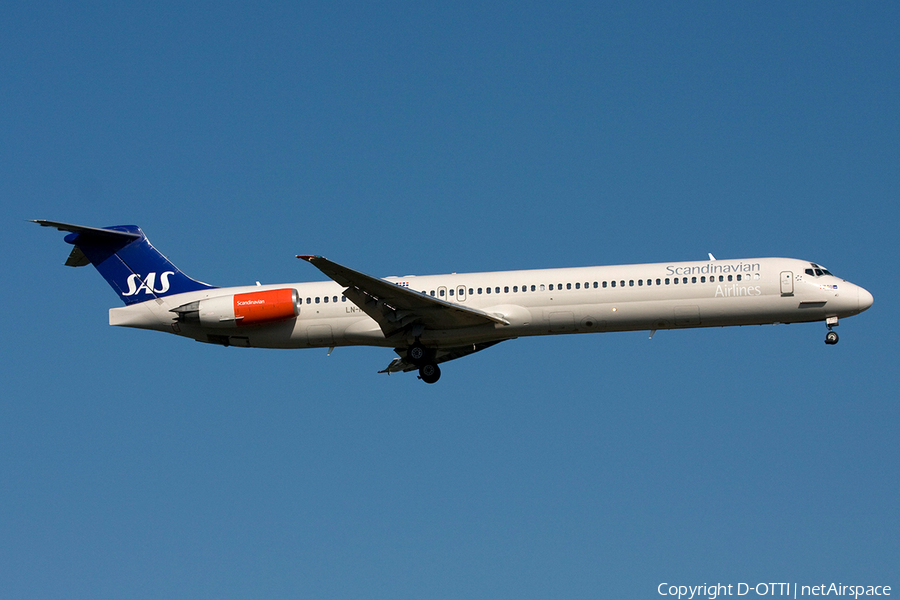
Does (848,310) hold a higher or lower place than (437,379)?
higher

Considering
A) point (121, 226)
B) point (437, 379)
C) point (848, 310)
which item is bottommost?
point (437, 379)

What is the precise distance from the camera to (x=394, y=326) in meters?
31.2

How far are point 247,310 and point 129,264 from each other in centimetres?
513

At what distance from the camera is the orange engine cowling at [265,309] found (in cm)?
3133

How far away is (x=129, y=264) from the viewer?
1313 inches

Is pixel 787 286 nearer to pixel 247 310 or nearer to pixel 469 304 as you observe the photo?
pixel 469 304

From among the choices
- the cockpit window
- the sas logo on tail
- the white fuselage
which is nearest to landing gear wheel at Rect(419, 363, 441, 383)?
the white fuselage

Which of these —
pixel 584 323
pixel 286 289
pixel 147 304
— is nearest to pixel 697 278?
pixel 584 323

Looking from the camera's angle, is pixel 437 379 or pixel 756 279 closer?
pixel 756 279

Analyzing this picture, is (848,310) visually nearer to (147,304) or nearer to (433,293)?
(433,293)

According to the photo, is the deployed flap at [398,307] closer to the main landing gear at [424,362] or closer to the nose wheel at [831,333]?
the main landing gear at [424,362]

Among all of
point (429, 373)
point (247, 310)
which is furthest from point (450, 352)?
point (247, 310)

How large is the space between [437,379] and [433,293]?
10.4 feet

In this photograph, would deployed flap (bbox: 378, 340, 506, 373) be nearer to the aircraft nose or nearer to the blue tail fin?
the blue tail fin
